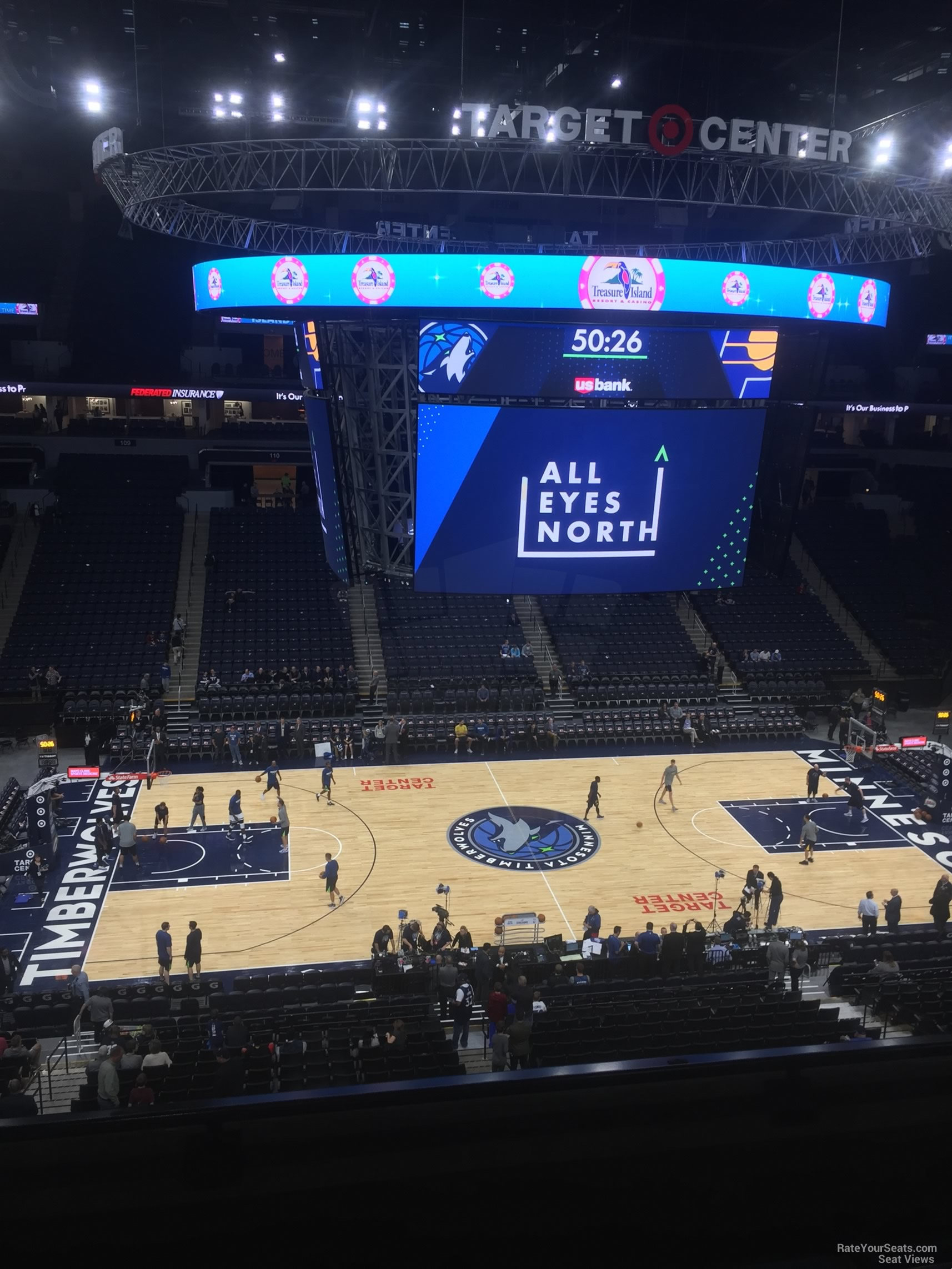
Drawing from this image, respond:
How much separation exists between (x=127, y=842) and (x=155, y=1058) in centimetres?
840

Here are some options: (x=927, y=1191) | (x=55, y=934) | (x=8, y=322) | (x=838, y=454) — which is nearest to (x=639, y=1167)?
(x=927, y=1191)

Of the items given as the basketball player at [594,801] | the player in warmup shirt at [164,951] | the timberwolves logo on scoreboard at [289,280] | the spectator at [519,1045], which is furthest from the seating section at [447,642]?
the timberwolves logo on scoreboard at [289,280]

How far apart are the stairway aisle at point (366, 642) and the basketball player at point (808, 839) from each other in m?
12.0

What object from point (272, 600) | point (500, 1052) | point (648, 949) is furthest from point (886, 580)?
point (500, 1052)

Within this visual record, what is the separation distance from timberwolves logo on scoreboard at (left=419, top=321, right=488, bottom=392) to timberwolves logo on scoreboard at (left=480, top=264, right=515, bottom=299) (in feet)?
1.31

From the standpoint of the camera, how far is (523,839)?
67.4ft

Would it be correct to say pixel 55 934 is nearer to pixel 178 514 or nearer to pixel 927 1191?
pixel 927 1191

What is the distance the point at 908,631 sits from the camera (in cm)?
3266

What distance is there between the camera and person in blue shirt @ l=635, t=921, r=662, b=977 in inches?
574

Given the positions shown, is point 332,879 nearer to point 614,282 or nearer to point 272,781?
point 272,781

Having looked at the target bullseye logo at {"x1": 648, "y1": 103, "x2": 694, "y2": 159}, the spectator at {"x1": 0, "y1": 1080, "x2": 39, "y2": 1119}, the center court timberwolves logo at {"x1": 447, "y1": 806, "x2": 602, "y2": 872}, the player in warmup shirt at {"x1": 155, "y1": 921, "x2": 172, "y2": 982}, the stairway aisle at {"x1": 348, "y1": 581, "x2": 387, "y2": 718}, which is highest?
the target bullseye logo at {"x1": 648, "y1": 103, "x2": 694, "y2": 159}

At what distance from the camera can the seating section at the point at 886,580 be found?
32.0m

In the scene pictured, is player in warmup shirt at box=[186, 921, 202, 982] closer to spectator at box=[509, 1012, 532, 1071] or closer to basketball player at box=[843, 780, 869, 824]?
spectator at box=[509, 1012, 532, 1071]

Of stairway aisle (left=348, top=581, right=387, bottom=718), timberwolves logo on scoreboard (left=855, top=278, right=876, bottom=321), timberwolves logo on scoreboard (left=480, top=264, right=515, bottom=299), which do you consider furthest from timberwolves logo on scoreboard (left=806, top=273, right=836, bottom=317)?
stairway aisle (left=348, top=581, right=387, bottom=718)
